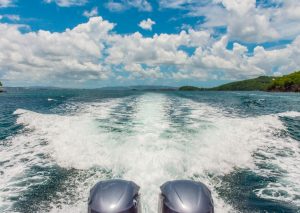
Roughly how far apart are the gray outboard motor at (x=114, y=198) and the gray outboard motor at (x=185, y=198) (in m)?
0.60

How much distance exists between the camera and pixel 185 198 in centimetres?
496

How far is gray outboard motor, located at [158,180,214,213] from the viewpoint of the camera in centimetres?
483

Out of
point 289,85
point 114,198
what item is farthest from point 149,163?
point 289,85

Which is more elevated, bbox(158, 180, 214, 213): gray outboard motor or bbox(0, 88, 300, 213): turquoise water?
bbox(158, 180, 214, 213): gray outboard motor

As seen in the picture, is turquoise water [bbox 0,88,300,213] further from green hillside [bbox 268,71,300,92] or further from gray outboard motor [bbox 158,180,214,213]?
green hillside [bbox 268,71,300,92]

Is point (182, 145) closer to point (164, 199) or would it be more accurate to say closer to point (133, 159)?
point (133, 159)

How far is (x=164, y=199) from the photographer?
5.20m

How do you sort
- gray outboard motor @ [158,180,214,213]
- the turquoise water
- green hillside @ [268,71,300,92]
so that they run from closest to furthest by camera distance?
gray outboard motor @ [158,180,214,213] → the turquoise water → green hillside @ [268,71,300,92]

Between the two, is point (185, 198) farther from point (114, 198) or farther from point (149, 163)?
point (149, 163)

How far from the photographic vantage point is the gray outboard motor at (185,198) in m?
Result: 4.83

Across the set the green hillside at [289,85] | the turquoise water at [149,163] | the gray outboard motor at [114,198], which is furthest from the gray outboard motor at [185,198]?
the green hillside at [289,85]

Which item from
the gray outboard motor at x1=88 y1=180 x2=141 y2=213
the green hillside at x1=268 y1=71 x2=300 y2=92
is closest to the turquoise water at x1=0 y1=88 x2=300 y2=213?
the gray outboard motor at x1=88 y1=180 x2=141 y2=213

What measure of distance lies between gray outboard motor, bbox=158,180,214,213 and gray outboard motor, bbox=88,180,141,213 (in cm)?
60

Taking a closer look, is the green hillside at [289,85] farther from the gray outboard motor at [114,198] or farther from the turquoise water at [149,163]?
the gray outboard motor at [114,198]
